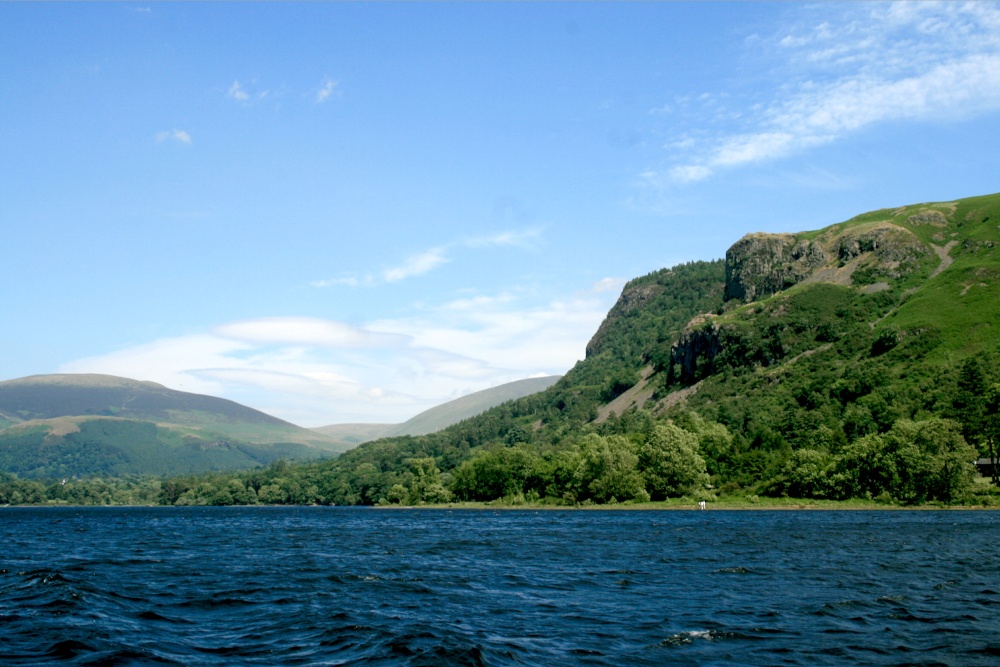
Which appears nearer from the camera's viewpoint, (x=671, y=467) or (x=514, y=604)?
(x=514, y=604)

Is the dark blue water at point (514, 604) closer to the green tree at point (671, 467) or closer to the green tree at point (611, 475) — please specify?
the green tree at point (611, 475)

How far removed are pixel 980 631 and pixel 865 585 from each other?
13.4m

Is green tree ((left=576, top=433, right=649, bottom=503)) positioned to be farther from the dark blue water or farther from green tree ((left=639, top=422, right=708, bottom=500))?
the dark blue water

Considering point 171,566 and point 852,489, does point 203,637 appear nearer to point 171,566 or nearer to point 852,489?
point 171,566

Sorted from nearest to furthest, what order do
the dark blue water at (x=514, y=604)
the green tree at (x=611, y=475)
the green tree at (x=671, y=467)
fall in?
the dark blue water at (x=514, y=604), the green tree at (x=611, y=475), the green tree at (x=671, y=467)

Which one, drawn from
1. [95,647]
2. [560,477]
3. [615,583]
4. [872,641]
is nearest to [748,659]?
[872,641]

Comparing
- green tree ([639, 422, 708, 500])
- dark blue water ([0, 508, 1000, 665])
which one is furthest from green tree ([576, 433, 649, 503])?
dark blue water ([0, 508, 1000, 665])

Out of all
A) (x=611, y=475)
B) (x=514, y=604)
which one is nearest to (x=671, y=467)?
(x=611, y=475)

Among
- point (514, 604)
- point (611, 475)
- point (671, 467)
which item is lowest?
point (514, 604)

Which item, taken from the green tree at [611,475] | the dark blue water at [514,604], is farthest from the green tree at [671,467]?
the dark blue water at [514,604]

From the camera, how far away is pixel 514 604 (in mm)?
38500

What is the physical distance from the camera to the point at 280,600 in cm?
3956

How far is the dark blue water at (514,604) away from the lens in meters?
27.4

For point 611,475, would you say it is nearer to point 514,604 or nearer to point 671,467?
point 671,467
